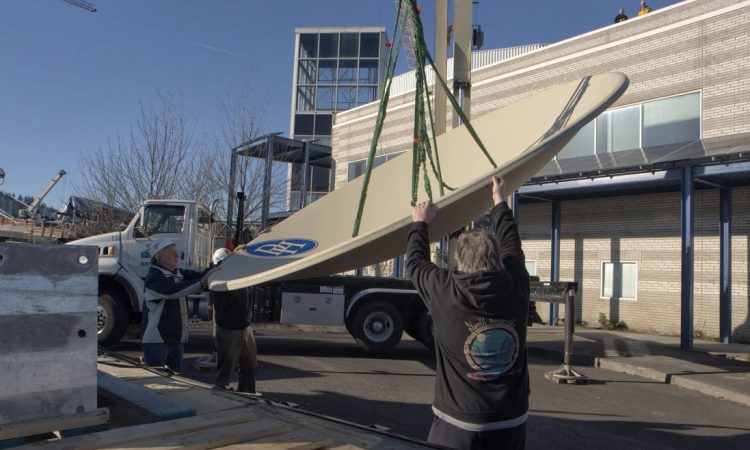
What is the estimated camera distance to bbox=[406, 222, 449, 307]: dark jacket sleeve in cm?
287

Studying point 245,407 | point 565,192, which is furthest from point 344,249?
point 565,192

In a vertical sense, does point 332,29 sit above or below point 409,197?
above

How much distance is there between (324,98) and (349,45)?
469 cm

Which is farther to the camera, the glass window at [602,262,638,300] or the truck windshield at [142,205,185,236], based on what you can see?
the glass window at [602,262,638,300]

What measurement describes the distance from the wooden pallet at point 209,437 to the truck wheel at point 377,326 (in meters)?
8.59

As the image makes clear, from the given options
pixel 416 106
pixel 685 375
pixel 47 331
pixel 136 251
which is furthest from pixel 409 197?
pixel 136 251

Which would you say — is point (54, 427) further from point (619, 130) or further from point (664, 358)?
point (619, 130)

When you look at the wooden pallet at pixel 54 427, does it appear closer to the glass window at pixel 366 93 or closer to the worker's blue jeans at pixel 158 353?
the worker's blue jeans at pixel 158 353

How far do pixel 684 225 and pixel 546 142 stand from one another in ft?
34.9

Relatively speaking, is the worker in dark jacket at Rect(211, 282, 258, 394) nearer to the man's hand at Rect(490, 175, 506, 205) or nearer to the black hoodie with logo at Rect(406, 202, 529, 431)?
the man's hand at Rect(490, 175, 506, 205)

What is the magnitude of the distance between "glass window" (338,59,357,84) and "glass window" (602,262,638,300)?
1376 inches

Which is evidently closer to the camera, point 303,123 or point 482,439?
point 482,439

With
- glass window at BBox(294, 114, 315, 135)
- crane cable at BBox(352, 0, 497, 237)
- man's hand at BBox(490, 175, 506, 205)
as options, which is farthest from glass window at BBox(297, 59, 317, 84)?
man's hand at BBox(490, 175, 506, 205)

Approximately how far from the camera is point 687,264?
12258 millimetres
